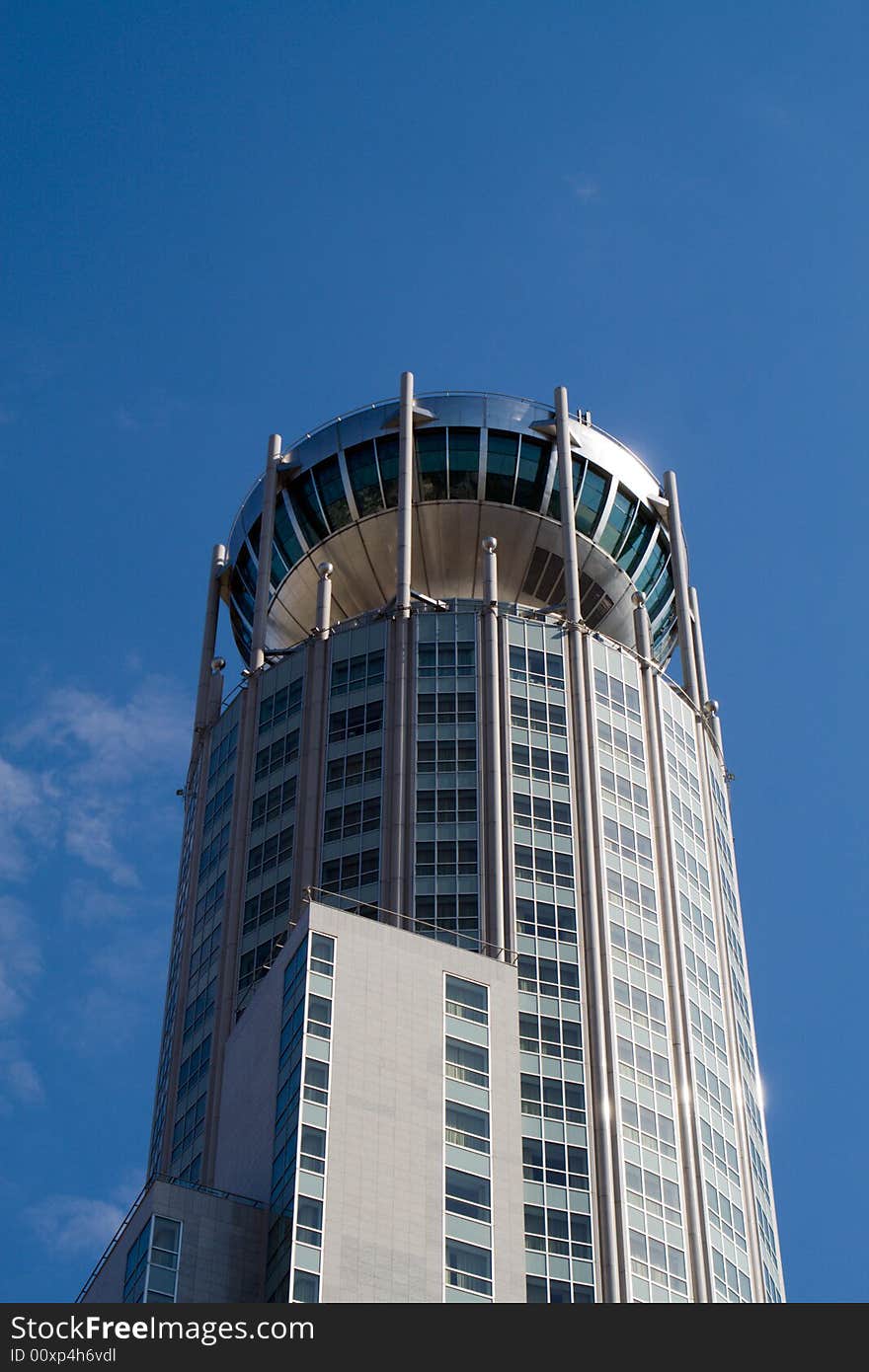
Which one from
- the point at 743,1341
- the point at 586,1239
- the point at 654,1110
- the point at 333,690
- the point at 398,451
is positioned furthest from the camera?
the point at 398,451

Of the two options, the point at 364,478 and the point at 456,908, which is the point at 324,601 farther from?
the point at 456,908

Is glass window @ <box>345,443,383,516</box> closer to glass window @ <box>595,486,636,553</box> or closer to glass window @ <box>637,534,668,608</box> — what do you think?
glass window @ <box>595,486,636,553</box>

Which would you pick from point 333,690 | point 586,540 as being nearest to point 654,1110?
point 333,690

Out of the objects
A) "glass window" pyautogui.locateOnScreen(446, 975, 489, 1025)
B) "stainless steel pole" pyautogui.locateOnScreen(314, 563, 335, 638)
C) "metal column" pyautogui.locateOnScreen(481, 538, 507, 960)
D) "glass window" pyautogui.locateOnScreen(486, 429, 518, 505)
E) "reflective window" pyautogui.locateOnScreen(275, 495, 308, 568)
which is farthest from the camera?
"reflective window" pyautogui.locateOnScreen(275, 495, 308, 568)

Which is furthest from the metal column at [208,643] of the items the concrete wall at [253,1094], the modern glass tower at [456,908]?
the concrete wall at [253,1094]

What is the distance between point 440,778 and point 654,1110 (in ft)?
71.5

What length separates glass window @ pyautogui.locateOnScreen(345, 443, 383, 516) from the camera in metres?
136

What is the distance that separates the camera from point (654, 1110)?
106 meters

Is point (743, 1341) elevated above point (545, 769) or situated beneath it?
situated beneath

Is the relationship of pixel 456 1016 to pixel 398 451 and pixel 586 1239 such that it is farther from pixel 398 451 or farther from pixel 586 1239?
pixel 398 451

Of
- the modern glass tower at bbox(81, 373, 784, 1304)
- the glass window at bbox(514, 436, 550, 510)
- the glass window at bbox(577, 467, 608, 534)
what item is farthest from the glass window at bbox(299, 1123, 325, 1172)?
the glass window at bbox(577, 467, 608, 534)

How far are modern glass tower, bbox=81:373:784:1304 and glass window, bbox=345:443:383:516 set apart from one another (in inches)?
9.0

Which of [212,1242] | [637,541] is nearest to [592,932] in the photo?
[212,1242]

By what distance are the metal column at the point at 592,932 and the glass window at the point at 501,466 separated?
3.10m
